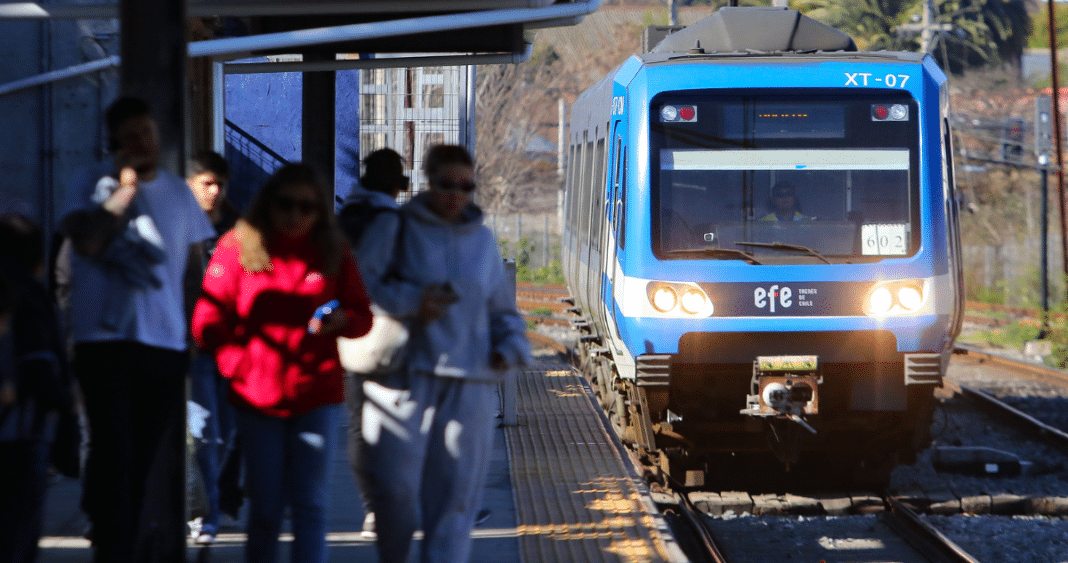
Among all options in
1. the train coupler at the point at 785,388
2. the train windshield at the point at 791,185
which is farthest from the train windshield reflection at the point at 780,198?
the train coupler at the point at 785,388

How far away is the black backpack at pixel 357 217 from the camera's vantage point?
509 centimetres

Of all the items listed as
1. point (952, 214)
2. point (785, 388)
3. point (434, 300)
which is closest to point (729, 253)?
point (785, 388)

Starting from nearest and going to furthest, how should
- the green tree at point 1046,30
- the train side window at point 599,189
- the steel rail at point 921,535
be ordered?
the steel rail at point 921,535
the train side window at point 599,189
the green tree at point 1046,30

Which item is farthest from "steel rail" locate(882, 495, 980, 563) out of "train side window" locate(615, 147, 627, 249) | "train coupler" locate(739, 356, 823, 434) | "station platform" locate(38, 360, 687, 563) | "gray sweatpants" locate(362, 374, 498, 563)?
"gray sweatpants" locate(362, 374, 498, 563)

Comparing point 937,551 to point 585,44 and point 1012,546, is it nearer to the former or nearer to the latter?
point 1012,546

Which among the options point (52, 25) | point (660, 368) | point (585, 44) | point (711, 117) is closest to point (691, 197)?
point (711, 117)

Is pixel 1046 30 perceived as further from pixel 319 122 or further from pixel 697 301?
pixel 697 301

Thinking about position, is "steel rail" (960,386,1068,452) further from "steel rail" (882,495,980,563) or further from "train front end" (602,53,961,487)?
"train front end" (602,53,961,487)

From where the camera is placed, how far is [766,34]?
32.5 ft

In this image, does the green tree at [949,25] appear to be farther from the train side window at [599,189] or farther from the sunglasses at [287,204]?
the sunglasses at [287,204]

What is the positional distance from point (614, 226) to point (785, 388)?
71.8 inches

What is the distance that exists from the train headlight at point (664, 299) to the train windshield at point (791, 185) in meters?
0.25

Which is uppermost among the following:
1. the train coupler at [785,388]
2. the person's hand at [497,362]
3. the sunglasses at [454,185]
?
the sunglasses at [454,185]

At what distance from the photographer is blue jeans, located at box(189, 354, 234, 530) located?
5559 millimetres
